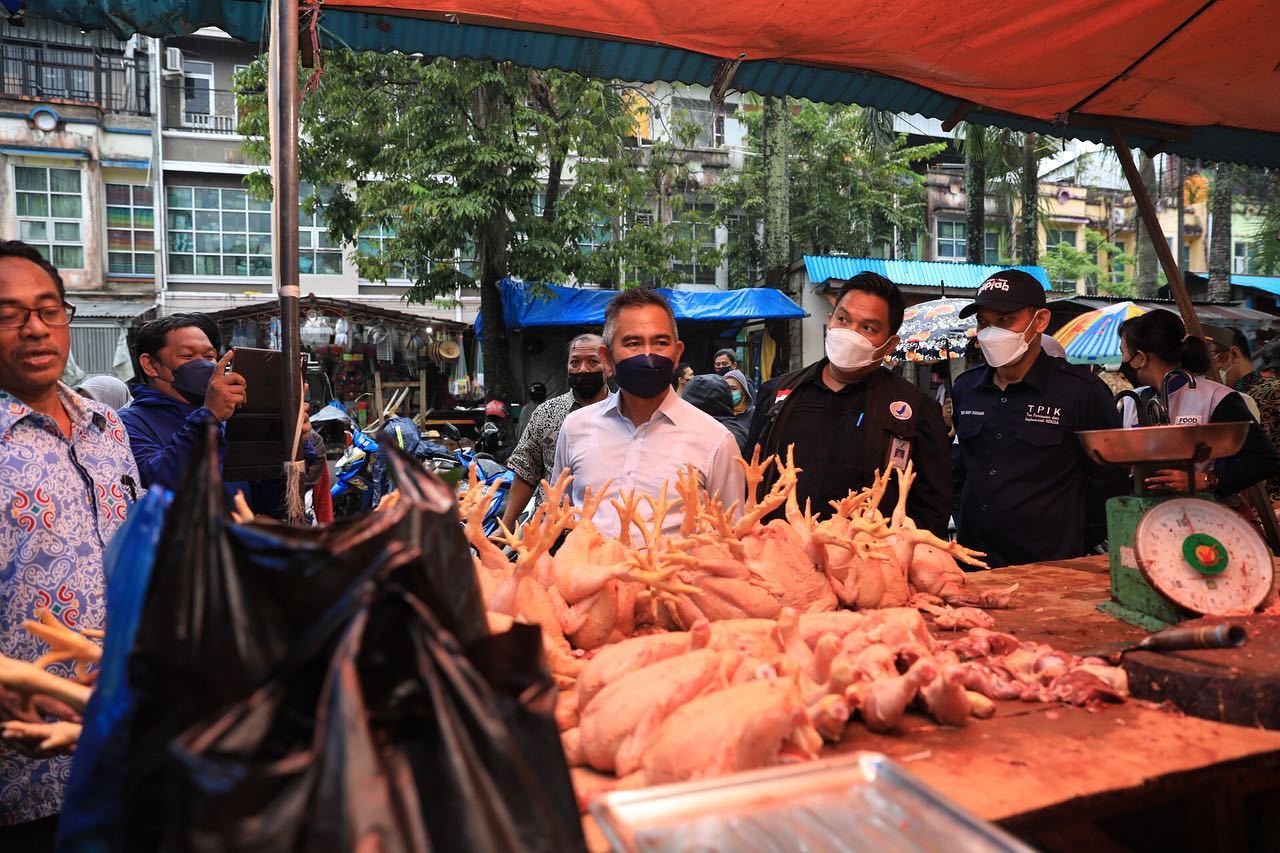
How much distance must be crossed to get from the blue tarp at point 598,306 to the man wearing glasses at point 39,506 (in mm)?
13501

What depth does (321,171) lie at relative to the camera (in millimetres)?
13922

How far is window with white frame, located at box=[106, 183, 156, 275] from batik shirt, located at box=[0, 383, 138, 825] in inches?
851

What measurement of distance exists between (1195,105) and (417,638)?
515 centimetres

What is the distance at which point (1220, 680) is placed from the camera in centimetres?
169

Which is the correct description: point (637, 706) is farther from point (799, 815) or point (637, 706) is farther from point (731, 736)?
point (799, 815)

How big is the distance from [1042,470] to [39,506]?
375 cm

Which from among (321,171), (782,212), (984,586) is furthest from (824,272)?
(984,586)

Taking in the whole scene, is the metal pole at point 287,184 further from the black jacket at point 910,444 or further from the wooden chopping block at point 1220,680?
the wooden chopping block at point 1220,680

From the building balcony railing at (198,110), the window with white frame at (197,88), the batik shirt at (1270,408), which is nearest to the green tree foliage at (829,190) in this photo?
the building balcony railing at (198,110)

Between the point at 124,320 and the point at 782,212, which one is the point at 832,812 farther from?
the point at 124,320

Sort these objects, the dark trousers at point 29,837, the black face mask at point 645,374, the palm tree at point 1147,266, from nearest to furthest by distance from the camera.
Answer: the dark trousers at point 29,837, the black face mask at point 645,374, the palm tree at point 1147,266

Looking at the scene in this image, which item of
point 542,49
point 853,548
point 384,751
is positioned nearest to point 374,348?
point 542,49

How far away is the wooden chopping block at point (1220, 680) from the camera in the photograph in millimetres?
1652

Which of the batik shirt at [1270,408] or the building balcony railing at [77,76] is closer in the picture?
the batik shirt at [1270,408]
